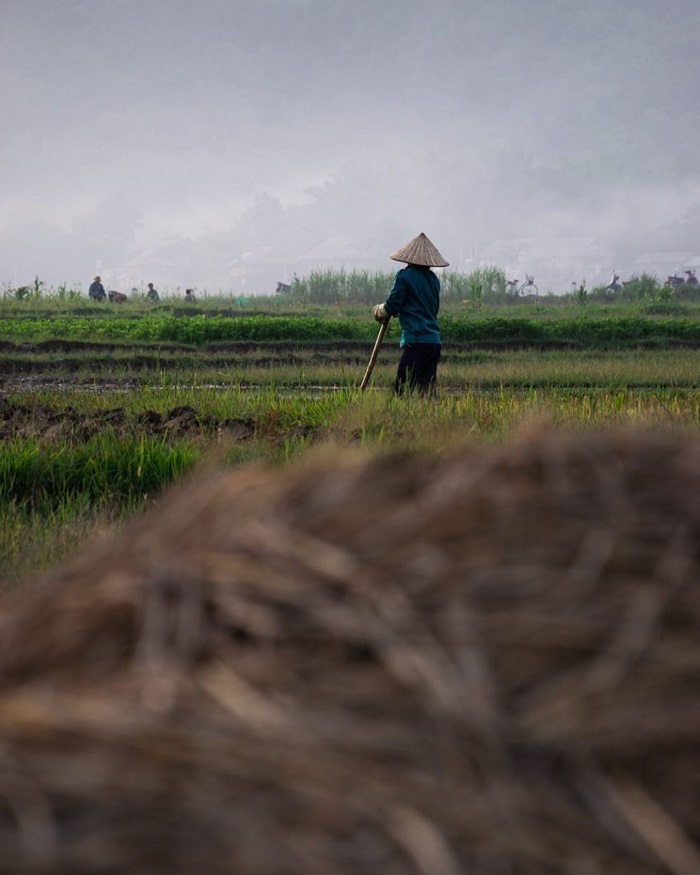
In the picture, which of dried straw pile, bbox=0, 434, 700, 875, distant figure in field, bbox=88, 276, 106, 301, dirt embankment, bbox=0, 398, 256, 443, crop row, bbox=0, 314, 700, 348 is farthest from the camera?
distant figure in field, bbox=88, 276, 106, 301

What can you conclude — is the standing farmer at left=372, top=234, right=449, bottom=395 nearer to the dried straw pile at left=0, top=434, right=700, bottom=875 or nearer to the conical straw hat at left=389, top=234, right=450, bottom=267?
the conical straw hat at left=389, top=234, right=450, bottom=267

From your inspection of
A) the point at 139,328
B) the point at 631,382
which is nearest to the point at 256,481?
the point at 631,382

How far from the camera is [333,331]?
18.0 meters

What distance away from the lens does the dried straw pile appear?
21.2 inches

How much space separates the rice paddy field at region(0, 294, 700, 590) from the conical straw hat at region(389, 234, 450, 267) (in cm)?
114

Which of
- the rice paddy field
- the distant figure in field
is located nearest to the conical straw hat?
the rice paddy field

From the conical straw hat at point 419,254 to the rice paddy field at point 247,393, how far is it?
1.14m

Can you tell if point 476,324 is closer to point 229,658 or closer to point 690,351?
point 690,351

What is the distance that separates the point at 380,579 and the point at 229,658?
0.12 m

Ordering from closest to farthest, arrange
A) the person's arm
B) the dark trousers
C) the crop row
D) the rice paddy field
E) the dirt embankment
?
the rice paddy field
the dirt embankment
the person's arm
the dark trousers
the crop row

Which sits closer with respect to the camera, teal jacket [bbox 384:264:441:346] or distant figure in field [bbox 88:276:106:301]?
teal jacket [bbox 384:264:441:346]

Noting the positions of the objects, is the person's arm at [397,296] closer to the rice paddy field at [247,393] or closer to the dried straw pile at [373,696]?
the rice paddy field at [247,393]

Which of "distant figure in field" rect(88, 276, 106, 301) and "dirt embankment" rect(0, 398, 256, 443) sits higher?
"distant figure in field" rect(88, 276, 106, 301)

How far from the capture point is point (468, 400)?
19.2 ft
